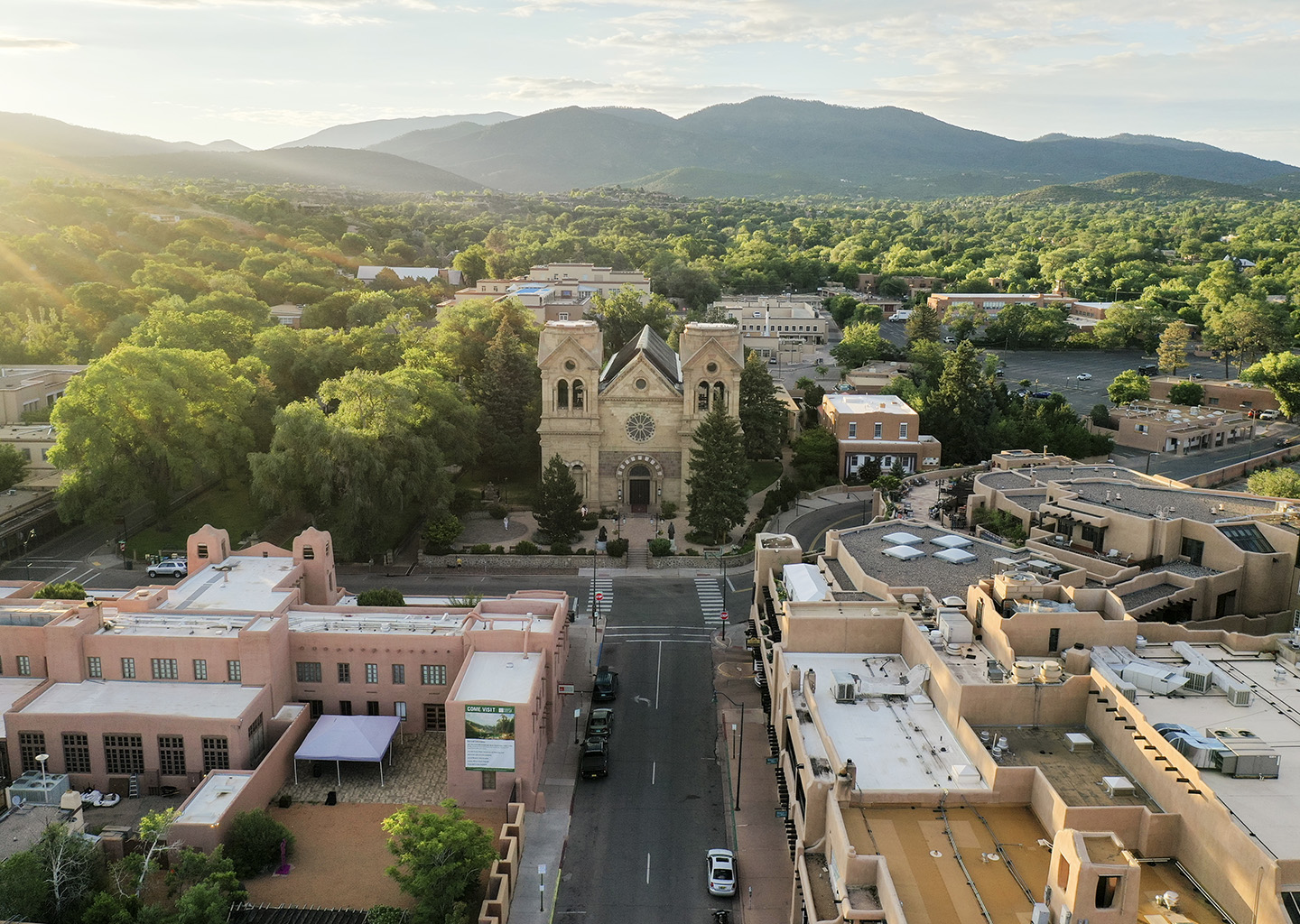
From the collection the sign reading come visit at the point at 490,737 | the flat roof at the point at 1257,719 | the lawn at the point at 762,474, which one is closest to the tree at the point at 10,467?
the sign reading come visit at the point at 490,737

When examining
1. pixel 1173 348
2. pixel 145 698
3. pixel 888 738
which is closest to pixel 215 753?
pixel 145 698

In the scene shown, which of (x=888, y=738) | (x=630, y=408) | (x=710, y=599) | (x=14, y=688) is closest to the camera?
(x=888, y=738)

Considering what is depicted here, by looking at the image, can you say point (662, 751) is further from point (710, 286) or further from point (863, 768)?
point (710, 286)

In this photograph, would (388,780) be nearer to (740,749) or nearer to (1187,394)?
(740,749)

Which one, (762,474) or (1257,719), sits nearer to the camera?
(1257,719)

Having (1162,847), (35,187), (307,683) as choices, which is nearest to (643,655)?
(307,683)

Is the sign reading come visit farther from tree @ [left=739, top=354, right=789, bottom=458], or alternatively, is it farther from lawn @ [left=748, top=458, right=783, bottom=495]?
tree @ [left=739, top=354, right=789, bottom=458]
